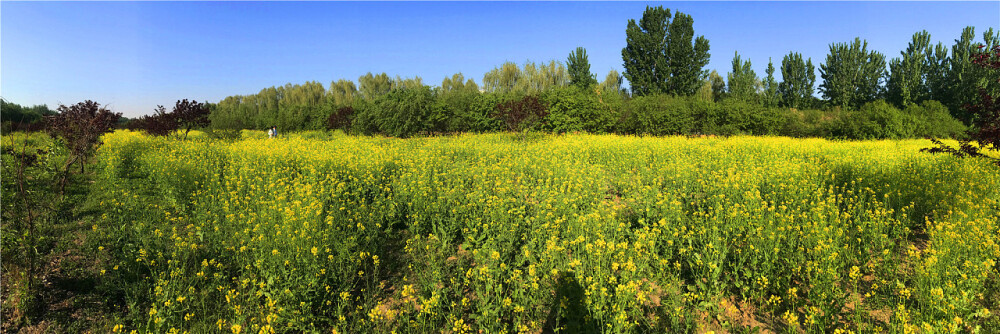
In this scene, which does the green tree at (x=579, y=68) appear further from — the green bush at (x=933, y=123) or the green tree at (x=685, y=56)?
the green bush at (x=933, y=123)

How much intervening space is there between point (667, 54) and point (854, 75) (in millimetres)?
19515

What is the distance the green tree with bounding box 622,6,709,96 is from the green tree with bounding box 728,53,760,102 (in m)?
5.34

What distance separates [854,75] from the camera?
39250mm

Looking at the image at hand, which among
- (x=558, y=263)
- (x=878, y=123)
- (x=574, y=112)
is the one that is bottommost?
(x=558, y=263)

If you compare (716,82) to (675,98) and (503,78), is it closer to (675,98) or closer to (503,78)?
→ (675,98)

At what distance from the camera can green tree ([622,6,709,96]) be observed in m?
39.2

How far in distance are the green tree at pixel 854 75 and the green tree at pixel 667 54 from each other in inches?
547

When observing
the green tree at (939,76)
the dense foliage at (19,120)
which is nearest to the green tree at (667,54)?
the green tree at (939,76)

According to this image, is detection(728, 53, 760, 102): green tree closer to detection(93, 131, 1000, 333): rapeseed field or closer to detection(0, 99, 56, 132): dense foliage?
detection(93, 131, 1000, 333): rapeseed field

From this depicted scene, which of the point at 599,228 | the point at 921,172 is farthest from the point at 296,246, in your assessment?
the point at 921,172

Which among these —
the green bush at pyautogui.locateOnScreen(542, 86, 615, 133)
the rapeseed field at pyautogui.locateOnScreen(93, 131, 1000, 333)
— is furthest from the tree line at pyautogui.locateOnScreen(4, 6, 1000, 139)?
the rapeseed field at pyautogui.locateOnScreen(93, 131, 1000, 333)

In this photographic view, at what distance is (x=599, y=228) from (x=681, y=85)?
39730 millimetres

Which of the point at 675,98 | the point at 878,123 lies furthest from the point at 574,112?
the point at 878,123

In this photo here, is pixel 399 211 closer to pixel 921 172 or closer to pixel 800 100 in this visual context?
pixel 921 172
